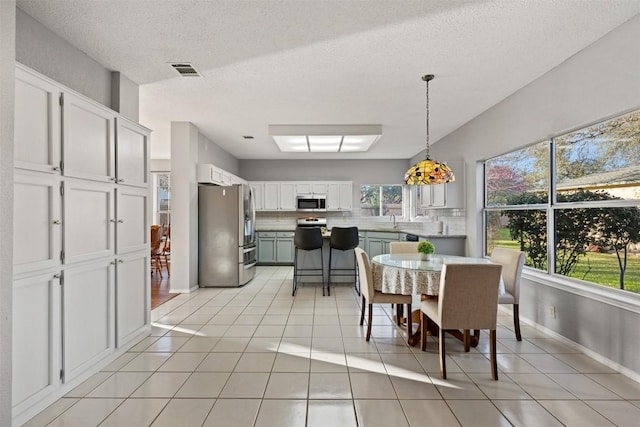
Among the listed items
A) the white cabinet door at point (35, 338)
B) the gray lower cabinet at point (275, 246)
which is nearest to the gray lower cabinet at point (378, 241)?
the gray lower cabinet at point (275, 246)

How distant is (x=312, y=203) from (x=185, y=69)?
492cm

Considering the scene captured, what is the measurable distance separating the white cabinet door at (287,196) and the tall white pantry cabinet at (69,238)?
4904mm

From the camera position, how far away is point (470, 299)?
2461 mm

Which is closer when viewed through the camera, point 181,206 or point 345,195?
point 181,206

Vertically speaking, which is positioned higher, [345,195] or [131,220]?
[345,195]

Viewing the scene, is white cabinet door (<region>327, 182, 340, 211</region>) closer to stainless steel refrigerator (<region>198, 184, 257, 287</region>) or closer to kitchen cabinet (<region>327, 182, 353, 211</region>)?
kitchen cabinet (<region>327, 182, 353, 211</region>)

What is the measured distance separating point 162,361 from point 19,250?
1.40 meters

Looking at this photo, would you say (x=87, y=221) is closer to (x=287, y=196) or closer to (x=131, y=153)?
(x=131, y=153)

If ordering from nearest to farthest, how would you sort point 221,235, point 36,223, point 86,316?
point 36,223 → point 86,316 → point 221,235

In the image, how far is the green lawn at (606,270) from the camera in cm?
255

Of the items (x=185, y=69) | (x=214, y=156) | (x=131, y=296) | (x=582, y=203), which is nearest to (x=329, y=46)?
(x=185, y=69)

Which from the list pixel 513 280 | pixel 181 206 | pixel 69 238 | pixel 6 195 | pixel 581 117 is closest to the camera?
pixel 6 195

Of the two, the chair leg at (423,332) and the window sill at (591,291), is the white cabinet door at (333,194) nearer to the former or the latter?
the window sill at (591,291)

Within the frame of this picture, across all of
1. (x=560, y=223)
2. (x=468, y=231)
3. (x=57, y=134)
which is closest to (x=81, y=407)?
(x=57, y=134)
